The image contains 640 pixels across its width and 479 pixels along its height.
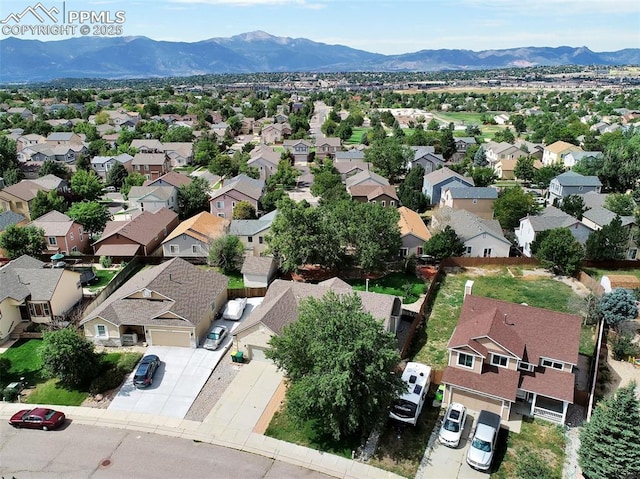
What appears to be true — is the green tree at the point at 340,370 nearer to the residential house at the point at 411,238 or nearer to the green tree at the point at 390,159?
the residential house at the point at 411,238

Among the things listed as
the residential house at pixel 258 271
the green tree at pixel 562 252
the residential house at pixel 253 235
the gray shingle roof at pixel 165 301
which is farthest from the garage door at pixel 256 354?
the green tree at pixel 562 252

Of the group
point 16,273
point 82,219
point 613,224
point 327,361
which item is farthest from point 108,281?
point 613,224

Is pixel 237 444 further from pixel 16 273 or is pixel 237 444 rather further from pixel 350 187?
pixel 350 187

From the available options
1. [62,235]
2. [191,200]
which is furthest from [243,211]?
[62,235]

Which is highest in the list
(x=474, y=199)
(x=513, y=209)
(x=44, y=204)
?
(x=474, y=199)

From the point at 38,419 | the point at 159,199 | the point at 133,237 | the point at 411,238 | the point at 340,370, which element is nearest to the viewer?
the point at 340,370

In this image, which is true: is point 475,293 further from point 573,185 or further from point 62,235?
point 62,235
